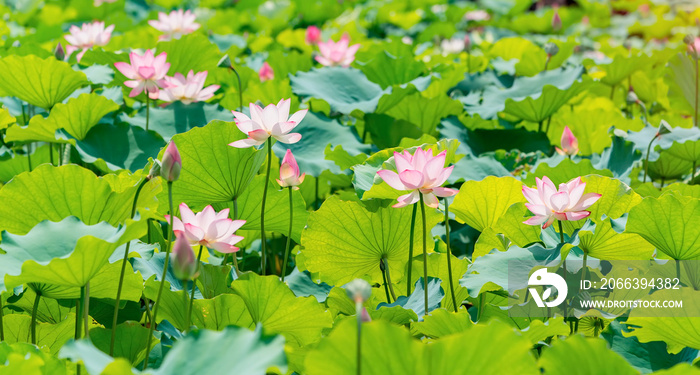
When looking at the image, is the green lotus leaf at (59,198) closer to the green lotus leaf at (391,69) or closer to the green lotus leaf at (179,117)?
the green lotus leaf at (179,117)

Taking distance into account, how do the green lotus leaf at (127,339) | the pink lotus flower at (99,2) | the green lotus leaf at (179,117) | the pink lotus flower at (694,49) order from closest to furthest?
the green lotus leaf at (127,339) < the green lotus leaf at (179,117) < the pink lotus flower at (694,49) < the pink lotus flower at (99,2)

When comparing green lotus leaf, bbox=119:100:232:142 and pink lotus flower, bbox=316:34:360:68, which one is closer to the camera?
green lotus leaf, bbox=119:100:232:142

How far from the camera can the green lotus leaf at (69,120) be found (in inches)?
55.4

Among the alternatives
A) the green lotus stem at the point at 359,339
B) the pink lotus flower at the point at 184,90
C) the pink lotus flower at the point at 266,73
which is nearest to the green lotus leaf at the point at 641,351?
the green lotus stem at the point at 359,339

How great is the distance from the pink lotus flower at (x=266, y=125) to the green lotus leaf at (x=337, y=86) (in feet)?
1.93

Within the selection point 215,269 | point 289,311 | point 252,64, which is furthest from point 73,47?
point 289,311

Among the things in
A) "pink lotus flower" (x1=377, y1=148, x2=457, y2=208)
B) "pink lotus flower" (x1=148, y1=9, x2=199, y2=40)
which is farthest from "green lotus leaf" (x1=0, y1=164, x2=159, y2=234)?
"pink lotus flower" (x1=148, y1=9, x2=199, y2=40)

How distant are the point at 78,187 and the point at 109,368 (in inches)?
19.0

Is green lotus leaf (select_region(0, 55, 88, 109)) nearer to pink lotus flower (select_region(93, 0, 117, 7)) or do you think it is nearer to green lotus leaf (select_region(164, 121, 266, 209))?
green lotus leaf (select_region(164, 121, 266, 209))

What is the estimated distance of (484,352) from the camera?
2.25 feet

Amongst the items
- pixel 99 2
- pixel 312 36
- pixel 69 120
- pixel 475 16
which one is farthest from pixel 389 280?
pixel 99 2

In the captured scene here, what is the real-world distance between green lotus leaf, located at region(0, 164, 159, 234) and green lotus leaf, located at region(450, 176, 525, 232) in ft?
1.79

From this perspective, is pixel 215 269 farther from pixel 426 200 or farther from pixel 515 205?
pixel 515 205

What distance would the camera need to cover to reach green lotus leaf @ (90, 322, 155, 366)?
1.00 meters
